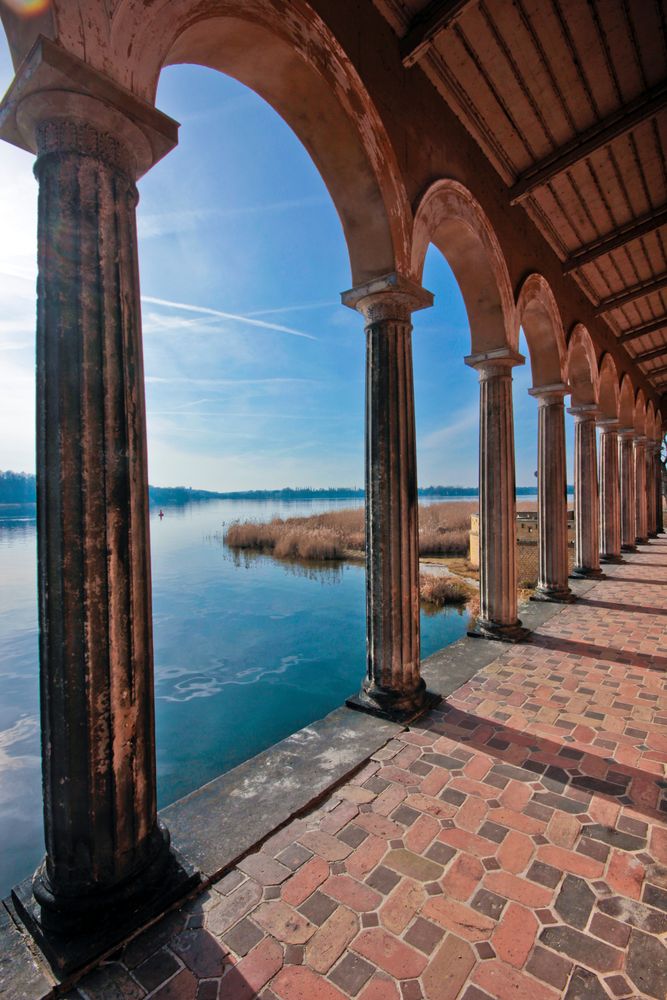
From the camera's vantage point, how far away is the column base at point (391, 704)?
338cm

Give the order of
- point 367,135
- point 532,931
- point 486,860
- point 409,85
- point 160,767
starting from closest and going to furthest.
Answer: point 532,931 → point 486,860 → point 367,135 → point 409,85 → point 160,767

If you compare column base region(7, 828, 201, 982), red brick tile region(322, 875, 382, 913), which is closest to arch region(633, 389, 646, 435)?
red brick tile region(322, 875, 382, 913)

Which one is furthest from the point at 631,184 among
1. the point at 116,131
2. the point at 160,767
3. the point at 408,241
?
the point at 160,767

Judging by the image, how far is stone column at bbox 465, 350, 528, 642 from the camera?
17.0 ft

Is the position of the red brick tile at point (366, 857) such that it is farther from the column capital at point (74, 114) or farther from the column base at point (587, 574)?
the column base at point (587, 574)

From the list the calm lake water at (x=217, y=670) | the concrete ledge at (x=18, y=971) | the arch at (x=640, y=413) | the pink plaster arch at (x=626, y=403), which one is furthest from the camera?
the arch at (x=640, y=413)

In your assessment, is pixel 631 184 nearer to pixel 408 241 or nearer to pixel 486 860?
pixel 408 241

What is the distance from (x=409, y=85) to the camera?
3.88 metres

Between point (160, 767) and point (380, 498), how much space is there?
201 inches

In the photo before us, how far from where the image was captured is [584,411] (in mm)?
8797

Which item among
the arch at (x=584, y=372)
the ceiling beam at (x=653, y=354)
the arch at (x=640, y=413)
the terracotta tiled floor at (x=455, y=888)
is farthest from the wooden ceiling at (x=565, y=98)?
the arch at (x=640, y=413)

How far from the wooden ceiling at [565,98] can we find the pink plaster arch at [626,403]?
449cm

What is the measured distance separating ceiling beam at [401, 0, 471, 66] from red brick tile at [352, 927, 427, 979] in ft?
17.7

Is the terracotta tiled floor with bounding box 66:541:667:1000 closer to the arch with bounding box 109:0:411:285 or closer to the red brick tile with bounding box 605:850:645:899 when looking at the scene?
the red brick tile with bounding box 605:850:645:899
